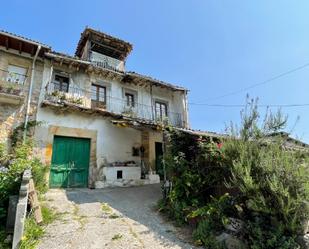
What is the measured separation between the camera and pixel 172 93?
52.4ft

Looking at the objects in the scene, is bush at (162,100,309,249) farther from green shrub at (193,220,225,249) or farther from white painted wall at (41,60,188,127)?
white painted wall at (41,60,188,127)

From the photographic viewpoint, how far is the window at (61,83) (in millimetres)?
11623

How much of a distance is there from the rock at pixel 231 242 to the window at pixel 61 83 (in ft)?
32.8

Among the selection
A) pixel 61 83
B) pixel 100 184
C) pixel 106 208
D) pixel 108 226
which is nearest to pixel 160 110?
pixel 61 83

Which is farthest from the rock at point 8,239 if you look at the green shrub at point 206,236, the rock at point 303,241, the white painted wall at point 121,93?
the white painted wall at point 121,93

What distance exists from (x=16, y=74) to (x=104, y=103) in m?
4.34

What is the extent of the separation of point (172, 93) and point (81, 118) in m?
6.98

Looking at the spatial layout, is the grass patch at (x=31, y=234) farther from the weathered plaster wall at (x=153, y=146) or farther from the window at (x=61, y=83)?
the weathered plaster wall at (x=153, y=146)

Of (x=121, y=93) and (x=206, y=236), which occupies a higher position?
(x=121, y=93)

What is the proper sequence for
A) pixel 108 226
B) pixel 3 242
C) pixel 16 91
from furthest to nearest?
pixel 16 91, pixel 108 226, pixel 3 242

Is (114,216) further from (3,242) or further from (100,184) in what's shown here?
(100,184)

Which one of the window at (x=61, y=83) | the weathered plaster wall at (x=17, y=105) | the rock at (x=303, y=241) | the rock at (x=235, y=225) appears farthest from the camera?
the window at (x=61, y=83)

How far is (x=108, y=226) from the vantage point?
5414 mm

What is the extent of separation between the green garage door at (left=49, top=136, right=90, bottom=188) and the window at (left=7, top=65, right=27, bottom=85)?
302cm
